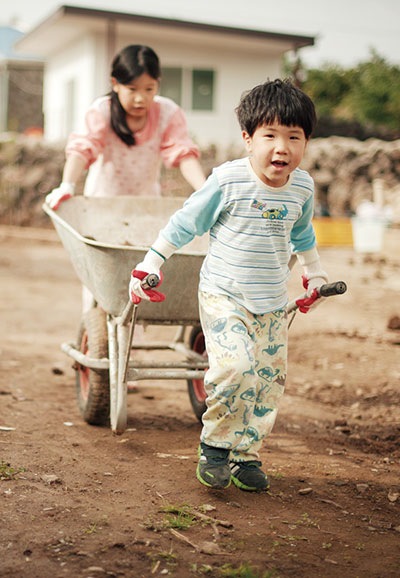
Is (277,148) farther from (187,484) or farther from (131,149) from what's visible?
(131,149)

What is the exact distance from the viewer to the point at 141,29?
20.6 meters

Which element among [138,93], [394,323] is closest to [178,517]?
[138,93]

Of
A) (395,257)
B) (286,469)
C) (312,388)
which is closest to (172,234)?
(286,469)

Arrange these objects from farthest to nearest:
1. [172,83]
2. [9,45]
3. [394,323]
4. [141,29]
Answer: [9,45], [172,83], [141,29], [394,323]

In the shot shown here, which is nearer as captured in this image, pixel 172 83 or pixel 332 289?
pixel 332 289

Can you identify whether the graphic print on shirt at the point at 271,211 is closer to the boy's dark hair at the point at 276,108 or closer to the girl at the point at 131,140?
the boy's dark hair at the point at 276,108

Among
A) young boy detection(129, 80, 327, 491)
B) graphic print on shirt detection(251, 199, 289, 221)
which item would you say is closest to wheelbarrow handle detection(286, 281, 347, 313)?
young boy detection(129, 80, 327, 491)

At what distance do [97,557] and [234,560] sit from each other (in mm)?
396

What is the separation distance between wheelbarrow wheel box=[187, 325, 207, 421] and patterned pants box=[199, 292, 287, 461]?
42.9 inches

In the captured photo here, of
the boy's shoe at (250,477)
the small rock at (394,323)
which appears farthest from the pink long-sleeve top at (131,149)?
the small rock at (394,323)

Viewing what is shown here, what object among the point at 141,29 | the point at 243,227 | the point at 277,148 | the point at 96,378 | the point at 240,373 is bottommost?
the point at 96,378

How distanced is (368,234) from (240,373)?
32.9 feet

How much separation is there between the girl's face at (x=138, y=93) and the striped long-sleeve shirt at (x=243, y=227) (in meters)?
1.42

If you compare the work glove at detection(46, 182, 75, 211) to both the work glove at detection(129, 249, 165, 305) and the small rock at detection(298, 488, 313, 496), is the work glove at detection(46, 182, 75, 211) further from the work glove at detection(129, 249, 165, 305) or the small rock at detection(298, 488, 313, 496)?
the small rock at detection(298, 488, 313, 496)
